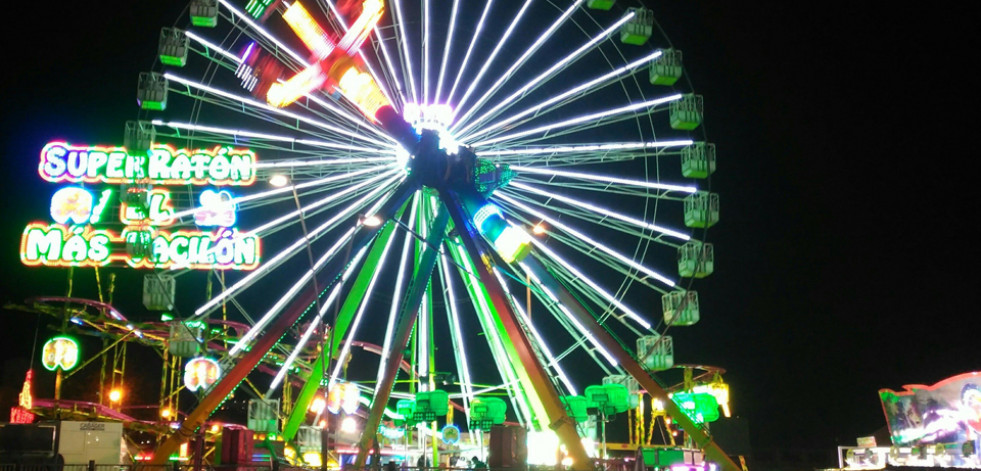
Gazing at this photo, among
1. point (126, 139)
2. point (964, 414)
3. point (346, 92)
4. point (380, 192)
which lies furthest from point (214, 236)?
point (964, 414)

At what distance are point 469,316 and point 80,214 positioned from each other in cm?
1318

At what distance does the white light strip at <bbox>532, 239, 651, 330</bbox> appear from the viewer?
2534 centimetres

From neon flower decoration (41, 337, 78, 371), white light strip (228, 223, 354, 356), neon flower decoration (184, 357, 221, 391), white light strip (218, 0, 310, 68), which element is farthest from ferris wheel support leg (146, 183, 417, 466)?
neon flower decoration (41, 337, 78, 371)

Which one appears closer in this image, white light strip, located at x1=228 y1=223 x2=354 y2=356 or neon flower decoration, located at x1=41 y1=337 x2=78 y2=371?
white light strip, located at x1=228 y1=223 x2=354 y2=356

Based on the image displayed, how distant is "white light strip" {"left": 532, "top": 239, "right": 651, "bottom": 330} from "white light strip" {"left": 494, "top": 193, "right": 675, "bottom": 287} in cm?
75

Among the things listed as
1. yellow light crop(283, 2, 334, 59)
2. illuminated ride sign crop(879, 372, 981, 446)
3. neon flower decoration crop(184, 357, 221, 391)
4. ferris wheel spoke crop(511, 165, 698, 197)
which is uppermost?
yellow light crop(283, 2, 334, 59)

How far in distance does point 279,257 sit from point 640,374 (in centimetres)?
978

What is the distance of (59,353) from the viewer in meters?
32.1

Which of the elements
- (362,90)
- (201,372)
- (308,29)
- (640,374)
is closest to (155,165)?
(201,372)

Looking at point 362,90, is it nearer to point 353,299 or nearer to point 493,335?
point 353,299

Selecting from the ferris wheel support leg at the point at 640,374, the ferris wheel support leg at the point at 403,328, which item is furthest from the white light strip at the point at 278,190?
the ferris wheel support leg at the point at 640,374

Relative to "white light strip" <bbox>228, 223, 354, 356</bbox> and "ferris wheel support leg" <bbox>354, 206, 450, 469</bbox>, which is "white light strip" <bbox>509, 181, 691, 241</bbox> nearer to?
"ferris wheel support leg" <bbox>354, 206, 450, 469</bbox>

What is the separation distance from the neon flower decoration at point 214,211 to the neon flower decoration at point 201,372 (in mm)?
4002

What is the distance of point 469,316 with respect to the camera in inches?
1233
